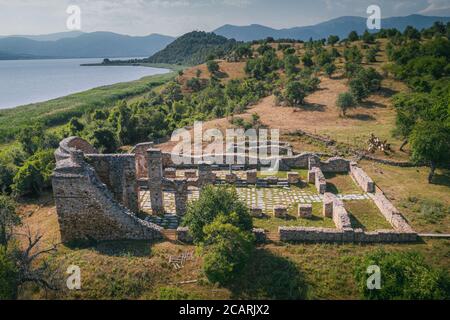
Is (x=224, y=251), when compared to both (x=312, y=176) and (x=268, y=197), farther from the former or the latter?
(x=312, y=176)

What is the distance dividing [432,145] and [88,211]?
21867 millimetres

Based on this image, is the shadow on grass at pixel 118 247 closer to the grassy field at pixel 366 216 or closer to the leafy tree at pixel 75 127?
the grassy field at pixel 366 216

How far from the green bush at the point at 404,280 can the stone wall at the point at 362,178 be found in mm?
10258

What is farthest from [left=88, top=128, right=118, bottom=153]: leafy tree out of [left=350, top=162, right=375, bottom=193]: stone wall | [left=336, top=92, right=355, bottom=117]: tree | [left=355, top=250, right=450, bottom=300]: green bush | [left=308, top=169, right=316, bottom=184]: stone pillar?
[left=355, top=250, right=450, bottom=300]: green bush

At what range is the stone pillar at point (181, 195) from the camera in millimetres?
20703

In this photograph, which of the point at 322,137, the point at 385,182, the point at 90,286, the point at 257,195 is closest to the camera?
the point at 90,286

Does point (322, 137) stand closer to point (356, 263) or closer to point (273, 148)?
point (273, 148)

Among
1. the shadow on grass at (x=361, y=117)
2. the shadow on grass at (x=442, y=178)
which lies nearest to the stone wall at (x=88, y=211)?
the shadow on grass at (x=442, y=178)

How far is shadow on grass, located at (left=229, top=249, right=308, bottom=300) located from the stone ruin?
2.05 m

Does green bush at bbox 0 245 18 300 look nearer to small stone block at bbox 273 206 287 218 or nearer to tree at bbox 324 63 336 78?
small stone block at bbox 273 206 287 218

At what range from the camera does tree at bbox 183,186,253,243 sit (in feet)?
54.4
